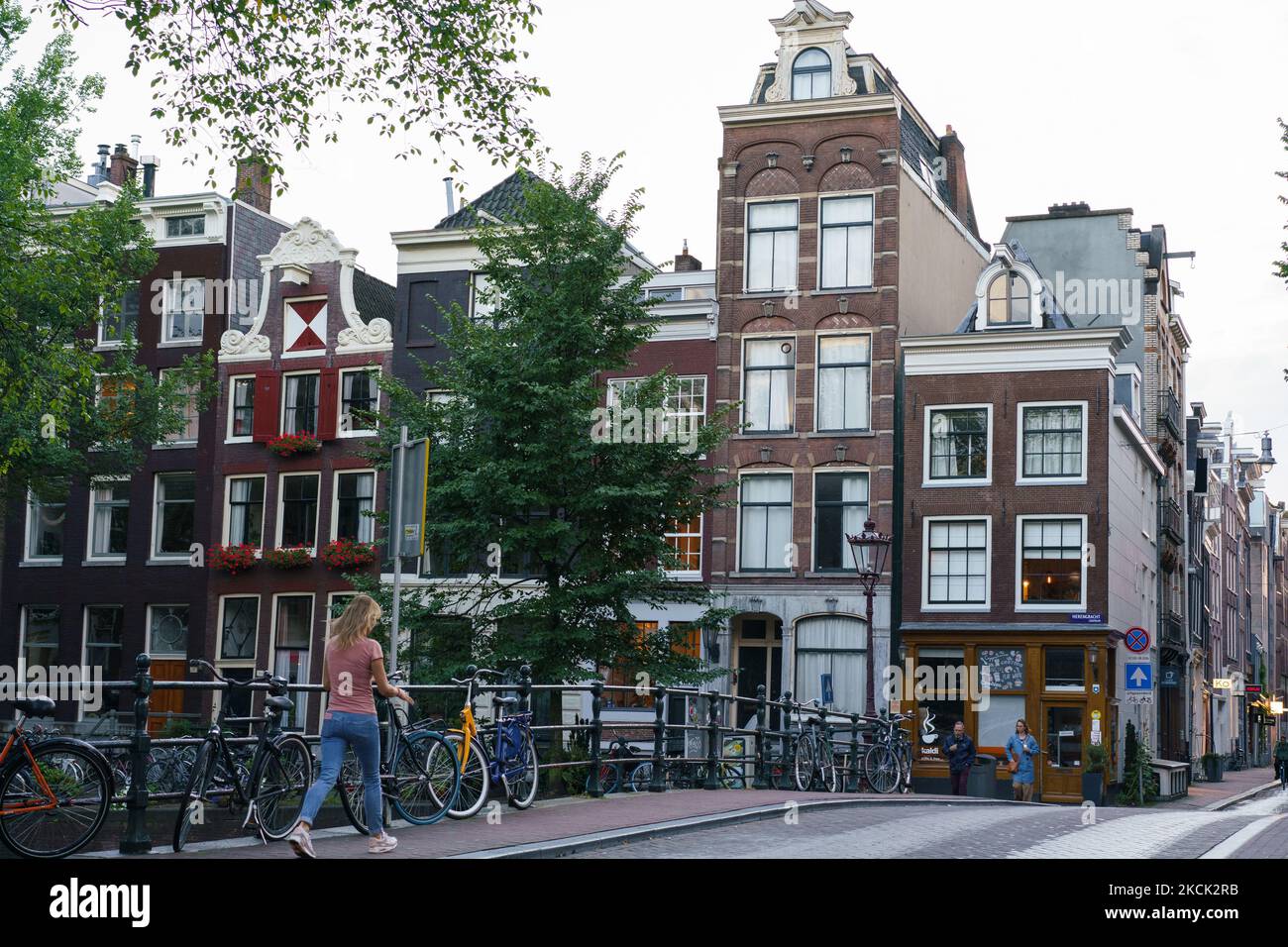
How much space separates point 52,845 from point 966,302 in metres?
→ 36.0

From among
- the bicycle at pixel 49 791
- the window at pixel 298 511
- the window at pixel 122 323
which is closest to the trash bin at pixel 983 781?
the window at pixel 298 511

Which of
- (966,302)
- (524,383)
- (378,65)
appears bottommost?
(524,383)

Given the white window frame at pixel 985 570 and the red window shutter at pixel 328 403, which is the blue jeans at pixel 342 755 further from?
the red window shutter at pixel 328 403

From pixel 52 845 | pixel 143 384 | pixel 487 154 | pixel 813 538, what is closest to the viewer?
pixel 52 845

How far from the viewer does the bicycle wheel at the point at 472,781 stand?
14.3m

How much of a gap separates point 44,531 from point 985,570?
988 inches

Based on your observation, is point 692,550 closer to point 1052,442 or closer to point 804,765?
point 1052,442

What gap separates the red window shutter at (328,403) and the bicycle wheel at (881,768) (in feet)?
60.3

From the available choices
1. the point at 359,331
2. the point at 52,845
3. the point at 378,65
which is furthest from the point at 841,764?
the point at 359,331

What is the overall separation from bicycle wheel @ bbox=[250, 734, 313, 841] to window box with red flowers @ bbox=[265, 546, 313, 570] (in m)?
26.7

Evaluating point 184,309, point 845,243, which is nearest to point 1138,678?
point 845,243

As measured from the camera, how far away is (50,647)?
41.8 meters

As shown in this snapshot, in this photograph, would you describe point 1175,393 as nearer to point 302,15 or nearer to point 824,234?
point 824,234

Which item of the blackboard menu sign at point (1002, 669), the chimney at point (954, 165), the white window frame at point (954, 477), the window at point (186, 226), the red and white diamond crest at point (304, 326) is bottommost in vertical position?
the blackboard menu sign at point (1002, 669)
